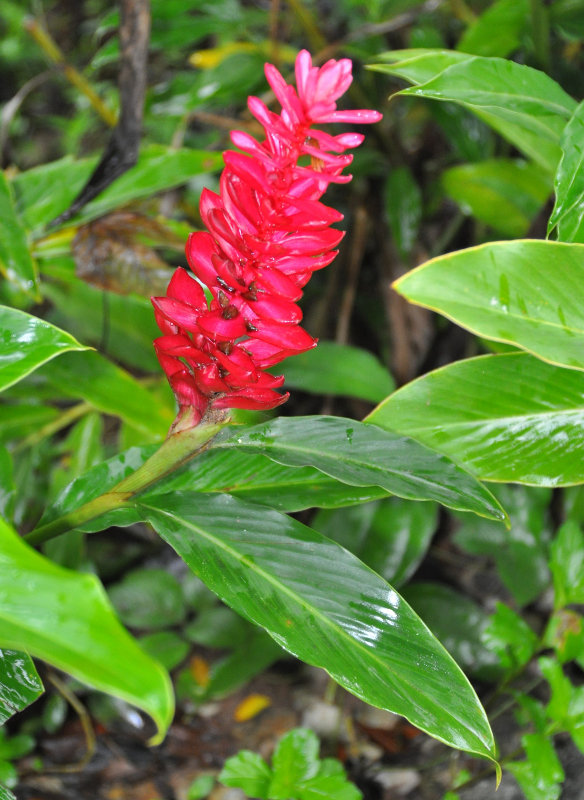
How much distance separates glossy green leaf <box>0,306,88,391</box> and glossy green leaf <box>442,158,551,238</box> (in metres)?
1.07

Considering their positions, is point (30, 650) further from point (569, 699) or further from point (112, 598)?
point (112, 598)

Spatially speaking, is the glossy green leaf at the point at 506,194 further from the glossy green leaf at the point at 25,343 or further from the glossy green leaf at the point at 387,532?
the glossy green leaf at the point at 25,343

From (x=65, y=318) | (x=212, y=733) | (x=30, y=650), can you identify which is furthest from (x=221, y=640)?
(x=30, y=650)

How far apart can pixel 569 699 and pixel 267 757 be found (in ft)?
2.10

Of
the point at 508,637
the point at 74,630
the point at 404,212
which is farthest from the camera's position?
the point at 404,212

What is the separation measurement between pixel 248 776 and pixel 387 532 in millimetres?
515

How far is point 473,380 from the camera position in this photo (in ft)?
2.44

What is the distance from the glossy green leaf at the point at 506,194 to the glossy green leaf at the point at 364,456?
90 cm

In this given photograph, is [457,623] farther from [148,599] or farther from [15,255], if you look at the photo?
[15,255]

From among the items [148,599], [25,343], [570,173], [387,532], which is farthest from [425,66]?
[148,599]

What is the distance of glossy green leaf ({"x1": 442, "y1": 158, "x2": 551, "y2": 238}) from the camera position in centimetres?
138

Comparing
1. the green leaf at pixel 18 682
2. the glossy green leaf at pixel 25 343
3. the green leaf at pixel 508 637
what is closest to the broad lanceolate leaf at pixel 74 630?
the glossy green leaf at pixel 25 343

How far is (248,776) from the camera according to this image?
845 millimetres

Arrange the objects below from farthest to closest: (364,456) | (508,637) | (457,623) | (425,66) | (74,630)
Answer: (457,623), (508,637), (425,66), (364,456), (74,630)
